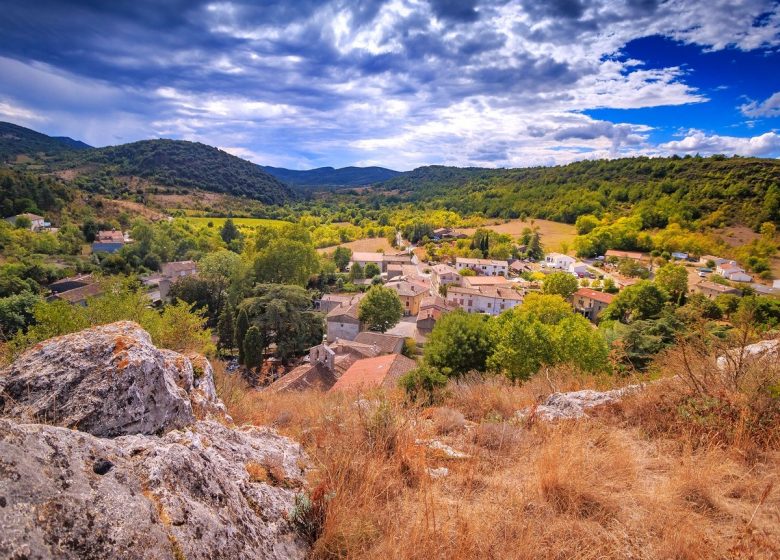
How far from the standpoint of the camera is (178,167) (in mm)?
130125

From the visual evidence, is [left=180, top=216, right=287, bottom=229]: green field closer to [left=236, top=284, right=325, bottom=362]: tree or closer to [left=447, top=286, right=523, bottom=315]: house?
[left=447, top=286, right=523, bottom=315]: house

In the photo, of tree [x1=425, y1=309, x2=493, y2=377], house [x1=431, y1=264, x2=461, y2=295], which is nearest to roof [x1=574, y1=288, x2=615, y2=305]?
house [x1=431, y1=264, x2=461, y2=295]

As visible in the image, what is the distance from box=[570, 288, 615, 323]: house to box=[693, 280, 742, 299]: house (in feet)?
39.8

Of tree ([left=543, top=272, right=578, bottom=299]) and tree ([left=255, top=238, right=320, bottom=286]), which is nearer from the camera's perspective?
tree ([left=255, top=238, right=320, bottom=286])

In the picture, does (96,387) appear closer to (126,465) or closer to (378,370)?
(126,465)

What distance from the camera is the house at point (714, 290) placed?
4667 centimetres

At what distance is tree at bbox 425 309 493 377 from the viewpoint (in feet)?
57.4

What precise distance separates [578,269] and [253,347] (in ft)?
190

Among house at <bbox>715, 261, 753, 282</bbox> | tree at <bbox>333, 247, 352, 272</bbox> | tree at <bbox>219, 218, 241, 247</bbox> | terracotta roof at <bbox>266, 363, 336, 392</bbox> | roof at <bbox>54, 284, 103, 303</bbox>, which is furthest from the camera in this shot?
tree at <bbox>219, 218, 241, 247</bbox>

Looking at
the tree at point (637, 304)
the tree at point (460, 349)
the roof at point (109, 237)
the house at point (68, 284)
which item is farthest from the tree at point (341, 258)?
the tree at point (460, 349)

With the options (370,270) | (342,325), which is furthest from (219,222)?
(342,325)

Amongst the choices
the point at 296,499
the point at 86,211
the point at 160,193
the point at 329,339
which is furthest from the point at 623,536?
the point at 160,193

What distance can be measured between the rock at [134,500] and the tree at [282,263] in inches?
1497

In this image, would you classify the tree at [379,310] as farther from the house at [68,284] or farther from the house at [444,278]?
the house at [68,284]
